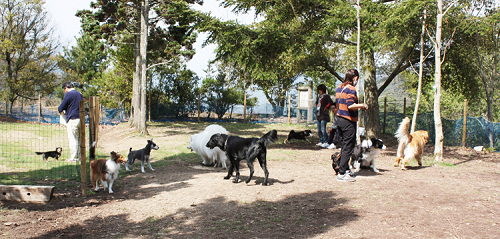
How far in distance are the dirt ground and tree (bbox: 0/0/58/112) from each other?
2341cm

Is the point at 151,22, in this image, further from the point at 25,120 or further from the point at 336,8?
the point at 336,8

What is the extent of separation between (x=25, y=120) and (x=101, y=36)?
9.05 metres

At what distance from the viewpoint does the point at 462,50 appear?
12.3m

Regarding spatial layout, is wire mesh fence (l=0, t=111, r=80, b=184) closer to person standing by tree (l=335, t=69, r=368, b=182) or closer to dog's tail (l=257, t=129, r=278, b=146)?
dog's tail (l=257, t=129, r=278, b=146)

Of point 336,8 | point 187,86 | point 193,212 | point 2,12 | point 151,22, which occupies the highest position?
point 2,12

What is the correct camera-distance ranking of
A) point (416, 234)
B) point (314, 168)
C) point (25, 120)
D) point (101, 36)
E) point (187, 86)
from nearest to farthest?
point (416, 234), point (314, 168), point (101, 36), point (25, 120), point (187, 86)

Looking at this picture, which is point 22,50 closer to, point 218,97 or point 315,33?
point 218,97

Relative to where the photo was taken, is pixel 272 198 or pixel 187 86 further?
pixel 187 86

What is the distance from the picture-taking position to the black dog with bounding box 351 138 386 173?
6836 mm

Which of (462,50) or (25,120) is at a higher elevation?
(462,50)

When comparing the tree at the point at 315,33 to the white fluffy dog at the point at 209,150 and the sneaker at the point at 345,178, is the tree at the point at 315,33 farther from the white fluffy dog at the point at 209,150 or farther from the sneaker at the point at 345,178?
the sneaker at the point at 345,178

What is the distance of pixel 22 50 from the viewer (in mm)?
25969

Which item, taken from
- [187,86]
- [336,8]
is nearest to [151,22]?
[187,86]

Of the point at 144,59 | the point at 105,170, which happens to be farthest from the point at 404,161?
the point at 144,59
